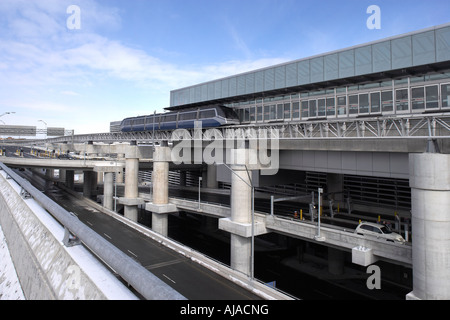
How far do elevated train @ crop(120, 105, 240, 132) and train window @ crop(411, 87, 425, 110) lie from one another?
1943 cm

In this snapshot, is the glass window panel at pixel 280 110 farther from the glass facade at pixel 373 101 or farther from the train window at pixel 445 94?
the train window at pixel 445 94

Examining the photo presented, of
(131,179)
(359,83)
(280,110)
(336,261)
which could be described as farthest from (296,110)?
(131,179)

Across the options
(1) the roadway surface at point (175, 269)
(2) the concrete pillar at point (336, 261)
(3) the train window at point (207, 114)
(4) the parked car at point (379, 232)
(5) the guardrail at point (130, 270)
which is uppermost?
(3) the train window at point (207, 114)

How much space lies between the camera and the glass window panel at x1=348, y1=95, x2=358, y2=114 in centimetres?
2794

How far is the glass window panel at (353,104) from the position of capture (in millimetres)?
27942

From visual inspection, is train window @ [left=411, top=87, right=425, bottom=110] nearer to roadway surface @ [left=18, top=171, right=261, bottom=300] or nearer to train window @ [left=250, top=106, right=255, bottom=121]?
train window @ [left=250, top=106, right=255, bottom=121]

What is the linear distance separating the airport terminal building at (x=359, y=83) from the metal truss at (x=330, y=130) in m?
4.17

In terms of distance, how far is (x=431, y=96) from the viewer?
2361cm

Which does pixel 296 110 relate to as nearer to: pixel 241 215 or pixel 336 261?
pixel 241 215

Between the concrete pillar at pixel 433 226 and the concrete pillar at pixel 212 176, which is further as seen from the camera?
the concrete pillar at pixel 212 176

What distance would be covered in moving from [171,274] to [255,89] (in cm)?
3183

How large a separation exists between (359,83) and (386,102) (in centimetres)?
702

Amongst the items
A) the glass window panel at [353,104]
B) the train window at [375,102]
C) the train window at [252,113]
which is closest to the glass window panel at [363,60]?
the glass window panel at [353,104]
